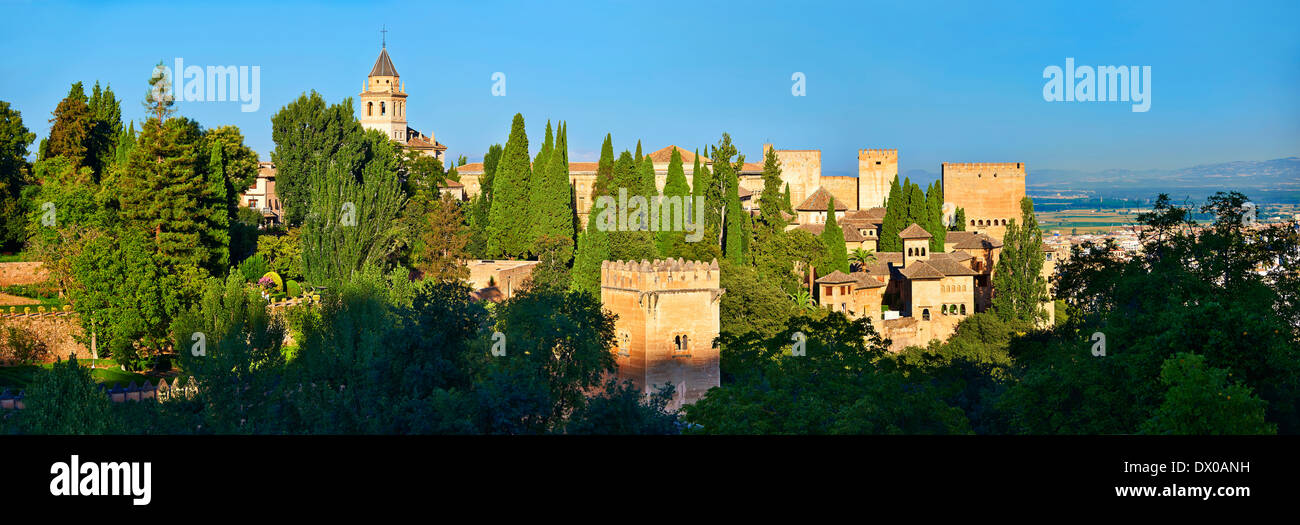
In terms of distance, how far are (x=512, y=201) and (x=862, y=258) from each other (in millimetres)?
14311

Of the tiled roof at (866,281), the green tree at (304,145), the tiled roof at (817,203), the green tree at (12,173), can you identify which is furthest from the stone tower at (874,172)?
the green tree at (12,173)

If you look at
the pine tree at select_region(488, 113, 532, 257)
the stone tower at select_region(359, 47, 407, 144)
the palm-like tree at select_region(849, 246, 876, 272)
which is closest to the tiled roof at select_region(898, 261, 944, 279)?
the palm-like tree at select_region(849, 246, 876, 272)

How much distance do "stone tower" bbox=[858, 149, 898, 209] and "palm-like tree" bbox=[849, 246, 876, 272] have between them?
687 inches

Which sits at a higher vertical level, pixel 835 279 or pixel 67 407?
pixel 835 279

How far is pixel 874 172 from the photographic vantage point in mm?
62281

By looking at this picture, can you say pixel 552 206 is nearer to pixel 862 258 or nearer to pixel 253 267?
pixel 253 267

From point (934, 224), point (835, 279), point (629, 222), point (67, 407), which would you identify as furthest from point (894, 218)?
point (67, 407)

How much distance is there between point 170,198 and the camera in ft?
102

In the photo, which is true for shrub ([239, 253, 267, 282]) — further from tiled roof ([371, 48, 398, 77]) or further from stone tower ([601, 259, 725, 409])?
tiled roof ([371, 48, 398, 77])

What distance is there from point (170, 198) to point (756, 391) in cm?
1985

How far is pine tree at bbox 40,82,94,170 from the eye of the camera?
120 ft

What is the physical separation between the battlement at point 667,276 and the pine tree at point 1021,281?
54.4 feet

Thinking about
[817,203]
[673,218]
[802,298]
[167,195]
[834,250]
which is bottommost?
[802,298]
